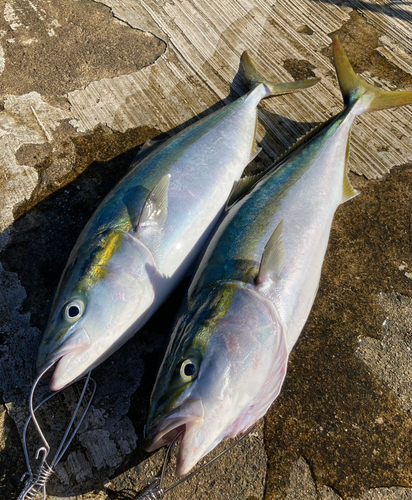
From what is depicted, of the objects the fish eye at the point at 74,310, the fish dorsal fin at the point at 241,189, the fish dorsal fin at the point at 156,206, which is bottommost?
the fish eye at the point at 74,310

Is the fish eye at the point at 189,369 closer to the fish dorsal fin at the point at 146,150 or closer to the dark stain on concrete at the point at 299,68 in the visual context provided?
the fish dorsal fin at the point at 146,150

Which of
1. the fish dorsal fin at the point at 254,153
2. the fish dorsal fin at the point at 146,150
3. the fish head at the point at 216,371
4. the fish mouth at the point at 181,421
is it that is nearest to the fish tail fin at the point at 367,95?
the fish dorsal fin at the point at 254,153

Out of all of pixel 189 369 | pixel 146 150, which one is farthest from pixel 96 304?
pixel 146 150

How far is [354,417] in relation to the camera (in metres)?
2.26

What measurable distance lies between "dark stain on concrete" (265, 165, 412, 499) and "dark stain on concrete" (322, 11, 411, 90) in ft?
5.58

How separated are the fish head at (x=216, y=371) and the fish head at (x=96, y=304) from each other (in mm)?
317

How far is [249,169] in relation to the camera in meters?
3.16

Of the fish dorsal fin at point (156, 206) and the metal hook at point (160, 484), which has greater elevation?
the fish dorsal fin at point (156, 206)

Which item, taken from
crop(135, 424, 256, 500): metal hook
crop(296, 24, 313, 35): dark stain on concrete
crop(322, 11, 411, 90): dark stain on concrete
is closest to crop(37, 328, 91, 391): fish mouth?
crop(135, 424, 256, 500): metal hook

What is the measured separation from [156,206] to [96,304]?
663 millimetres

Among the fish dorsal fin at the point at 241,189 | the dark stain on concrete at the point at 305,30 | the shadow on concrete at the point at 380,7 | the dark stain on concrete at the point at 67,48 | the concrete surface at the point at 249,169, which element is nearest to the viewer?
the concrete surface at the point at 249,169

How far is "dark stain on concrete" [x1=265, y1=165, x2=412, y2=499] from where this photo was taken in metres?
2.15

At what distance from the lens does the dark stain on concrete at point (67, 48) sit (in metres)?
3.44

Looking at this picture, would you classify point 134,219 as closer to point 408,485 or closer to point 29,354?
point 29,354
